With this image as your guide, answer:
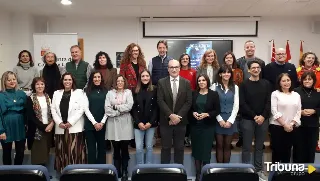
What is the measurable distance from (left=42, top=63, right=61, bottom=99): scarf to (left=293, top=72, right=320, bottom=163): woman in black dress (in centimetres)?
318

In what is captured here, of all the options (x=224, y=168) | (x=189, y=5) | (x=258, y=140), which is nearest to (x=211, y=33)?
(x=189, y=5)

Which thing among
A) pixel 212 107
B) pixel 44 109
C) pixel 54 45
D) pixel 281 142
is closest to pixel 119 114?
pixel 44 109

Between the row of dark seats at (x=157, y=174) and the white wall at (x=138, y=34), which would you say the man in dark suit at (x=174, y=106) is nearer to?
the row of dark seats at (x=157, y=174)

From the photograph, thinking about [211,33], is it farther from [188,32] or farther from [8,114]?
[8,114]

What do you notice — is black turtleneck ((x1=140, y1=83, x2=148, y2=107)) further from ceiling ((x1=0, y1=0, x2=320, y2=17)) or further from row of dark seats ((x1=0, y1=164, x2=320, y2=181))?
ceiling ((x1=0, y1=0, x2=320, y2=17))

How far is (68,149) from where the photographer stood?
11.8 ft

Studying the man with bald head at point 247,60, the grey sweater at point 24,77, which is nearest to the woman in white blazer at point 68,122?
the grey sweater at point 24,77

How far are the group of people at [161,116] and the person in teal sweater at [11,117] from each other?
0.03 ft

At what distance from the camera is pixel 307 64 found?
3.93 m

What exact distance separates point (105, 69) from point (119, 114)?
2.39 ft

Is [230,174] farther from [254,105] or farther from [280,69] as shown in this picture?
[280,69]

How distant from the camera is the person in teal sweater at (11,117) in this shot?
3.47m

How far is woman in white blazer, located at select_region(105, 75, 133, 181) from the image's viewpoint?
3529 millimetres

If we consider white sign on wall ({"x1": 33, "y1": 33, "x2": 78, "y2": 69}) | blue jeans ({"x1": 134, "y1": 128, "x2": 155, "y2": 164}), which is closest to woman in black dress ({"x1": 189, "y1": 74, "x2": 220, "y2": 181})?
blue jeans ({"x1": 134, "y1": 128, "x2": 155, "y2": 164})
